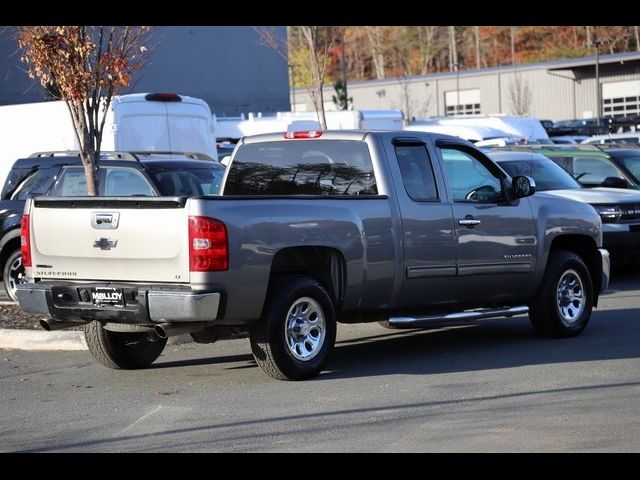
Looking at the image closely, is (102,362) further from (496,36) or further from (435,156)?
(496,36)

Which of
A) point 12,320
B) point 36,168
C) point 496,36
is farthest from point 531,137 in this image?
point 496,36

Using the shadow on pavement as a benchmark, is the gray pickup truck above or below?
above

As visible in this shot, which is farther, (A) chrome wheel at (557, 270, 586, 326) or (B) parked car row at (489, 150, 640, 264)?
(B) parked car row at (489, 150, 640, 264)

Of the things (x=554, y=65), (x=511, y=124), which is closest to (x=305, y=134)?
(x=511, y=124)

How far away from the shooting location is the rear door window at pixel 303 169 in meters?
9.74

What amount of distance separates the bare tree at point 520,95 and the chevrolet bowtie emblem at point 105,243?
198 ft

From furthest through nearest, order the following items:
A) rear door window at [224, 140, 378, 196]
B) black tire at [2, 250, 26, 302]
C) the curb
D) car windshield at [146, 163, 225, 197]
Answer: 1. black tire at [2, 250, 26, 302]
2. car windshield at [146, 163, 225, 197]
3. the curb
4. rear door window at [224, 140, 378, 196]

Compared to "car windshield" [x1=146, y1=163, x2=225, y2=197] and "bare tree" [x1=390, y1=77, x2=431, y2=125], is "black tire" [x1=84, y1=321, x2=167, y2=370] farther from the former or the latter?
"bare tree" [x1=390, y1=77, x2=431, y2=125]

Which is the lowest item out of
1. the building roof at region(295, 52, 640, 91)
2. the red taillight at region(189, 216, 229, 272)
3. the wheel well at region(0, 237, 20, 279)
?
the wheel well at region(0, 237, 20, 279)

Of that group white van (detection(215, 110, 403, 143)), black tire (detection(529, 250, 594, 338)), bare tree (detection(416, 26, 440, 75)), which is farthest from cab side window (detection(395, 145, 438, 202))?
bare tree (detection(416, 26, 440, 75))

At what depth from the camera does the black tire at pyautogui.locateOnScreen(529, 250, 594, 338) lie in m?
11.0

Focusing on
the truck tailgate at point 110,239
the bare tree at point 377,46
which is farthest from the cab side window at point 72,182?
the bare tree at point 377,46

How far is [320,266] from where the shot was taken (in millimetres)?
9367
